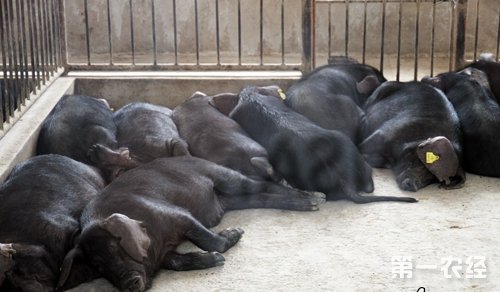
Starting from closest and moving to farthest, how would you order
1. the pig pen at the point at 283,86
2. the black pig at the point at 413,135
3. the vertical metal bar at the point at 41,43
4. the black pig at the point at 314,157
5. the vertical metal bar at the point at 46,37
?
the pig pen at the point at 283,86 → the black pig at the point at 314,157 → the black pig at the point at 413,135 → the vertical metal bar at the point at 41,43 → the vertical metal bar at the point at 46,37

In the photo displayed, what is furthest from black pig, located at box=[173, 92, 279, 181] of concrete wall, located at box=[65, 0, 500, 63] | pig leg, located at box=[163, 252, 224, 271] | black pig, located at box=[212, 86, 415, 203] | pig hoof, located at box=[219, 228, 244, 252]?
concrete wall, located at box=[65, 0, 500, 63]

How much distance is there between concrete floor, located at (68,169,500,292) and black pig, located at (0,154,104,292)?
22 cm

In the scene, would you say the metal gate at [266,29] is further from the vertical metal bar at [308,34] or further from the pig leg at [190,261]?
the pig leg at [190,261]

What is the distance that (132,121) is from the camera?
20.2ft

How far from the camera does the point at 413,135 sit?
599 cm

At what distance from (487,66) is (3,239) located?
4639 millimetres

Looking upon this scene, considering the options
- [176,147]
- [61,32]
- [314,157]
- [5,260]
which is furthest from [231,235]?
[61,32]

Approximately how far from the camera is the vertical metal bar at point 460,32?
7.73 meters

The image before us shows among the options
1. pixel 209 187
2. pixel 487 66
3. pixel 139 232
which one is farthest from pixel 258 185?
pixel 487 66

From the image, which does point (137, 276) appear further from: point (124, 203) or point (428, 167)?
point (428, 167)

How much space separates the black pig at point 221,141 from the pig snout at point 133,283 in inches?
64.2

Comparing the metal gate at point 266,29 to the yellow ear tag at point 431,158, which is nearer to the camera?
the yellow ear tag at point 431,158

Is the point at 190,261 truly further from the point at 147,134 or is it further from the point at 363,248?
the point at 147,134

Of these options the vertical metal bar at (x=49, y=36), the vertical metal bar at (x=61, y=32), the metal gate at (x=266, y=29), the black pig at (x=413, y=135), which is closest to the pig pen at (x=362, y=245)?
the black pig at (x=413, y=135)
